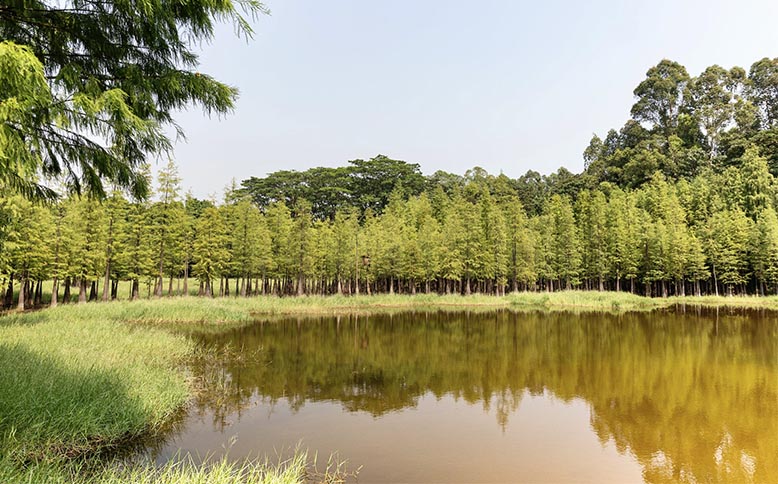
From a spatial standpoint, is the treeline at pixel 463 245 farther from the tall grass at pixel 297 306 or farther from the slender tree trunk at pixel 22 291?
the tall grass at pixel 297 306

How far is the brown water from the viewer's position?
9.16 meters

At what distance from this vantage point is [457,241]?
59.5 m

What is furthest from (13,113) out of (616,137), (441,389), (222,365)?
(616,137)

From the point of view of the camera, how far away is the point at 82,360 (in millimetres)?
12891

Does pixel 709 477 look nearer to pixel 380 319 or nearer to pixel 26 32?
pixel 26 32

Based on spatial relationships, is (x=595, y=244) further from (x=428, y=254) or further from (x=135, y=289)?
(x=135, y=289)

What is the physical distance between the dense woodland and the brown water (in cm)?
2344

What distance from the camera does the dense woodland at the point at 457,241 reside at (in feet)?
132

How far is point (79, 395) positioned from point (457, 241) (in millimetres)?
52636

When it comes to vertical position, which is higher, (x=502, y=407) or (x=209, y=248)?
(x=209, y=248)

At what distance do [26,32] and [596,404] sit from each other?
15.3m

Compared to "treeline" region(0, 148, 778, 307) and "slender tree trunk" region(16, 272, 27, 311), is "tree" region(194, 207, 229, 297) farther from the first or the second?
"slender tree trunk" region(16, 272, 27, 311)

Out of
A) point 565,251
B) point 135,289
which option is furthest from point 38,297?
point 565,251

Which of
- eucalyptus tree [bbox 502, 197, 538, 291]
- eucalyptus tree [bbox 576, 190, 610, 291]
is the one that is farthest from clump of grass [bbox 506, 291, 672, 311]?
eucalyptus tree [bbox 576, 190, 610, 291]
